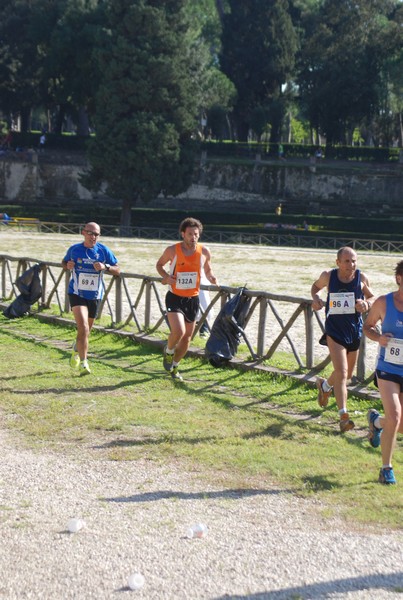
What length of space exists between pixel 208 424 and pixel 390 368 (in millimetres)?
1992

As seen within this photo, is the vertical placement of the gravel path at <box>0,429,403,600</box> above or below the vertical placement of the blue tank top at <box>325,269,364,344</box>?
below

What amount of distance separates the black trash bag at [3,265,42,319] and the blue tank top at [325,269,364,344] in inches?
314

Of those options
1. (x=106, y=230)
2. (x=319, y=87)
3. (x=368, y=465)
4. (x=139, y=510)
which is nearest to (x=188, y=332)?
(x=368, y=465)

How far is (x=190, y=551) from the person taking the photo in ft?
17.2

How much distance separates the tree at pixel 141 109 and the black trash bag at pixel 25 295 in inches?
1259

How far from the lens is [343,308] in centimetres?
823

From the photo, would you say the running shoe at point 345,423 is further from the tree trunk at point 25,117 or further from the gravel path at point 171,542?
the tree trunk at point 25,117

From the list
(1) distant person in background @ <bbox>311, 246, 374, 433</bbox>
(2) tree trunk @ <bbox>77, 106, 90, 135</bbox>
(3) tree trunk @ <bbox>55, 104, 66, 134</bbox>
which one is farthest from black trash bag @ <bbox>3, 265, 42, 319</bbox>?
(3) tree trunk @ <bbox>55, 104, 66, 134</bbox>

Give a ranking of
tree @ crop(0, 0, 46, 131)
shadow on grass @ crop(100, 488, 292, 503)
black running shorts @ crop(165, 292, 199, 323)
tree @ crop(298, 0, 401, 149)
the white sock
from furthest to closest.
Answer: tree @ crop(0, 0, 46, 131) → tree @ crop(298, 0, 401, 149) → black running shorts @ crop(165, 292, 199, 323) → the white sock → shadow on grass @ crop(100, 488, 292, 503)

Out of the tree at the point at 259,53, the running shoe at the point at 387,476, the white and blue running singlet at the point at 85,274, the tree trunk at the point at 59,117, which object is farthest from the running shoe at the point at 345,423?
the tree trunk at the point at 59,117

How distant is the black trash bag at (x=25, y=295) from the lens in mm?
15305

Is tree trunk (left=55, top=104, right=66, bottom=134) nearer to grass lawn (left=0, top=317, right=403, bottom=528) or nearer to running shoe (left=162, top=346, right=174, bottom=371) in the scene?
grass lawn (left=0, top=317, right=403, bottom=528)

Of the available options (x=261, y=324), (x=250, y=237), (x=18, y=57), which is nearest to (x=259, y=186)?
(x=250, y=237)

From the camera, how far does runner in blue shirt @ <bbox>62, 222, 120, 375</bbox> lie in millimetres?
10320
